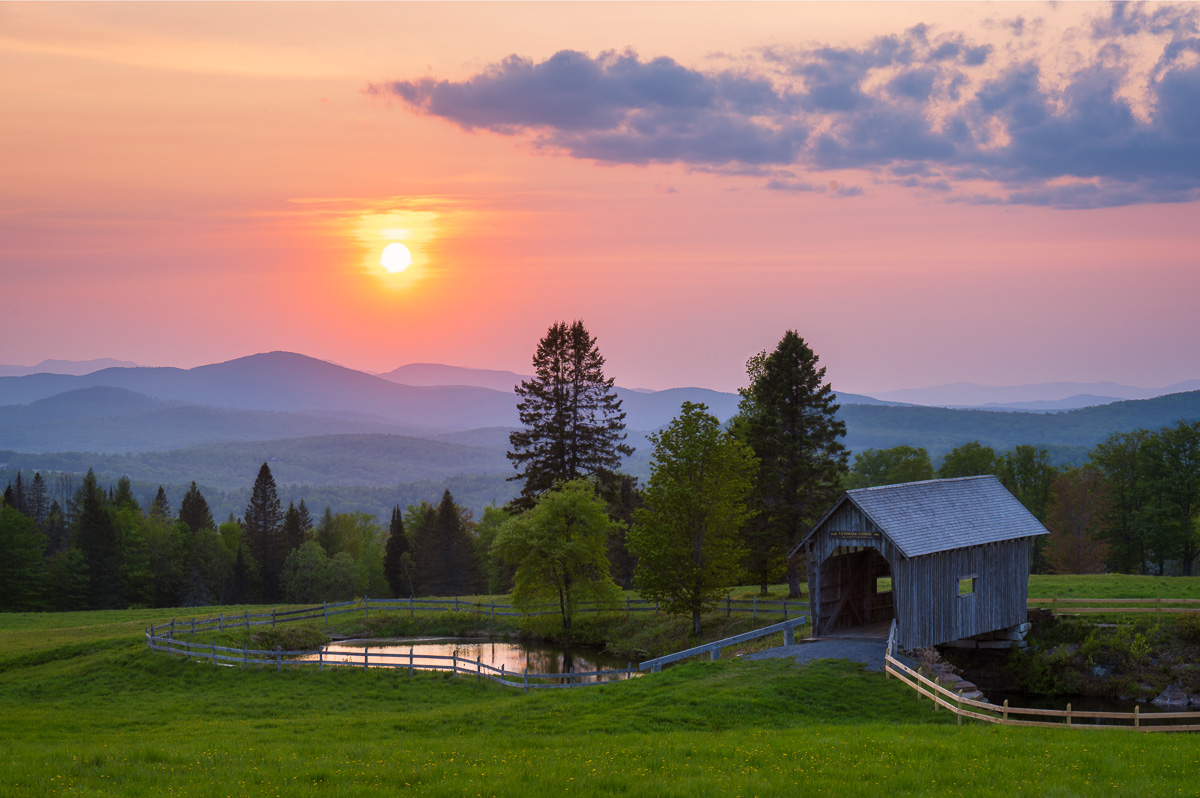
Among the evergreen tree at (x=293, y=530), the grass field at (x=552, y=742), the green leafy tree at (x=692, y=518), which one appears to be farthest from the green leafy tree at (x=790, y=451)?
the evergreen tree at (x=293, y=530)

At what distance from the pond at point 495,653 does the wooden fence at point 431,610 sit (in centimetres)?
255

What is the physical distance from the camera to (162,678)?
3159 cm

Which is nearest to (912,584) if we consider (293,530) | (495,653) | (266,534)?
(495,653)

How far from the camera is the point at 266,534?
8575cm

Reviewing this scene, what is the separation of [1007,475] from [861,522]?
181ft

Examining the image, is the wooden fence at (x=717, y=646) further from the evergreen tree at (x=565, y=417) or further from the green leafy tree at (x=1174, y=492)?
the green leafy tree at (x=1174, y=492)

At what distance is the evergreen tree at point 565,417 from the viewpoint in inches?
2125

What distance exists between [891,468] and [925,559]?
53650 millimetres

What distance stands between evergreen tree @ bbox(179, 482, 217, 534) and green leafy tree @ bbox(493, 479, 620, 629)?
6321cm

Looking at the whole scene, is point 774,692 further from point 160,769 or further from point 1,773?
point 1,773

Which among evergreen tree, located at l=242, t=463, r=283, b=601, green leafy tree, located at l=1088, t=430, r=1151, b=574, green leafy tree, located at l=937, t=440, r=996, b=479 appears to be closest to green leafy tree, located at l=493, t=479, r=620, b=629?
green leafy tree, located at l=937, t=440, r=996, b=479

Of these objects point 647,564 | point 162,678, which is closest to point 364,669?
point 162,678

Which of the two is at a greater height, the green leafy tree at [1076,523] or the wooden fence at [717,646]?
the green leafy tree at [1076,523]

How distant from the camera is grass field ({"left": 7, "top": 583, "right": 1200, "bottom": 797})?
14.1 metres
